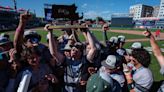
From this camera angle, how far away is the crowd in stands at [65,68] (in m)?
3.48

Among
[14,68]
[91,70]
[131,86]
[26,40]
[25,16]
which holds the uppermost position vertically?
[25,16]

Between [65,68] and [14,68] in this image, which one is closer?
[14,68]

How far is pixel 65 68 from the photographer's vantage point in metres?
4.64

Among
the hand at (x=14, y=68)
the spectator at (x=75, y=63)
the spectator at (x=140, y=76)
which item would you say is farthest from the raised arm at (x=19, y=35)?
the spectator at (x=140, y=76)

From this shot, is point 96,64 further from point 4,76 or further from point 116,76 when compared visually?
point 4,76

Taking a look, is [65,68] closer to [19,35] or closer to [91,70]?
[91,70]

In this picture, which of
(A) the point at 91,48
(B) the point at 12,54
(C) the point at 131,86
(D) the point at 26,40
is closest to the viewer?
(B) the point at 12,54

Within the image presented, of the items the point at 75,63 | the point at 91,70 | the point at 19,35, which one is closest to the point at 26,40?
the point at 19,35

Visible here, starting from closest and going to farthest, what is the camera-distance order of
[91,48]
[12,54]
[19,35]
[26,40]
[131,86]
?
[12,54] → [19,35] → [131,86] → [26,40] → [91,48]

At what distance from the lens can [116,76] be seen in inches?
153

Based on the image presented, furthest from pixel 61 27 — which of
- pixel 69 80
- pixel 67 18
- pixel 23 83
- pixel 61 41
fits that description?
pixel 61 41

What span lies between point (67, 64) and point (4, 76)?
1438 mm

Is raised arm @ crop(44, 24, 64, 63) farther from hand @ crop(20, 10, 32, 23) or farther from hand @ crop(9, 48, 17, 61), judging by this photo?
hand @ crop(9, 48, 17, 61)

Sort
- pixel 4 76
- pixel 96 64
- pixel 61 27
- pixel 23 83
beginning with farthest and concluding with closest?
pixel 96 64
pixel 61 27
pixel 4 76
pixel 23 83
